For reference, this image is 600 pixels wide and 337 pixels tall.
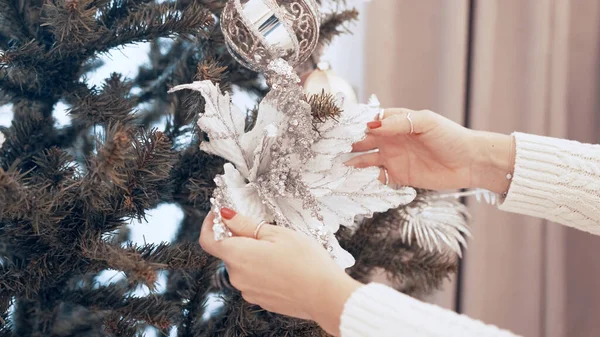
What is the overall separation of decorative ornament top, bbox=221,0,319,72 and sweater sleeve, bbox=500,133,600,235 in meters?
0.42

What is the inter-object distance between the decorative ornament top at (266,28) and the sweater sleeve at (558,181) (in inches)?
16.7

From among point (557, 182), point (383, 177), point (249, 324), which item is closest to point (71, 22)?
point (249, 324)

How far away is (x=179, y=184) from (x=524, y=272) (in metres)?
1.05

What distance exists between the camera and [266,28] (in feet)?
1.79

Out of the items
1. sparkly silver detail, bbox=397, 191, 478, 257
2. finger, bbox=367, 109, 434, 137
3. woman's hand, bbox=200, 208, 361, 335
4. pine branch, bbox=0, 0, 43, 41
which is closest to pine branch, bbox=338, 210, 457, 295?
sparkly silver detail, bbox=397, 191, 478, 257

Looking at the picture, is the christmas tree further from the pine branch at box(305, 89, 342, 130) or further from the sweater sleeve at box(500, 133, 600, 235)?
the sweater sleeve at box(500, 133, 600, 235)

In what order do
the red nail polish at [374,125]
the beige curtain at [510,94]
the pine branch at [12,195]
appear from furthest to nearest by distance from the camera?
the beige curtain at [510,94] < the red nail polish at [374,125] < the pine branch at [12,195]

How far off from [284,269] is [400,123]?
308 millimetres

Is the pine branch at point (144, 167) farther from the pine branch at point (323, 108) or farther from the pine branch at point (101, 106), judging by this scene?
the pine branch at point (323, 108)

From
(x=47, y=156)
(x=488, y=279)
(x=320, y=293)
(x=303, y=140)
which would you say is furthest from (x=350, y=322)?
(x=488, y=279)

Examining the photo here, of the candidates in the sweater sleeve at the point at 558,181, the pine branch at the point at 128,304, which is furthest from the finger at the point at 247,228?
the sweater sleeve at the point at 558,181

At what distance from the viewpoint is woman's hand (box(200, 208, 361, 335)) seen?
1.75 ft

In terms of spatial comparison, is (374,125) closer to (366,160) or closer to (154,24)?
(366,160)

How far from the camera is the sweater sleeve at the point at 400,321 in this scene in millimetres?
514
